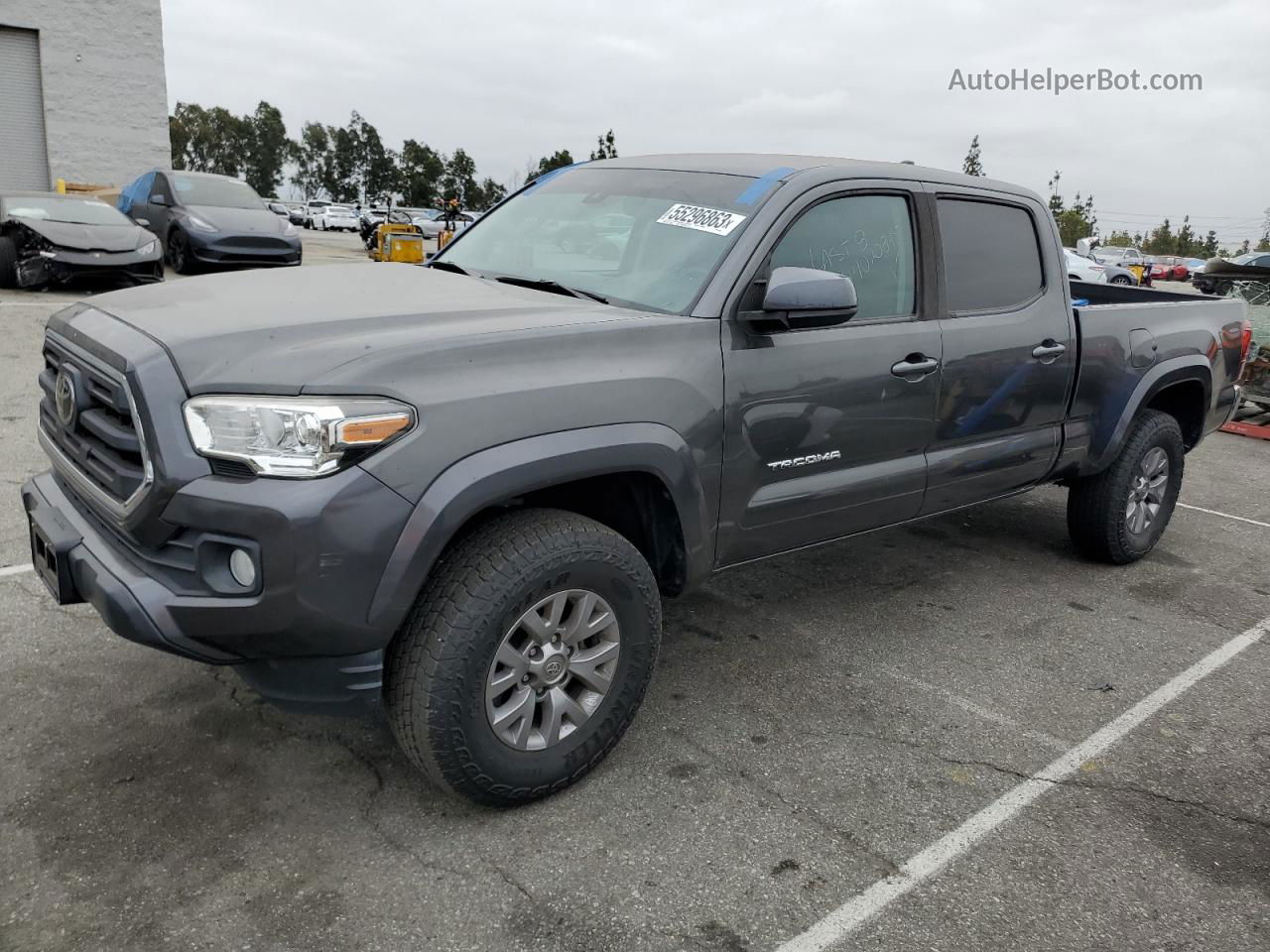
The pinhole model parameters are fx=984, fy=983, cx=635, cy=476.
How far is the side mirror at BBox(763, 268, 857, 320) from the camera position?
9.63 feet

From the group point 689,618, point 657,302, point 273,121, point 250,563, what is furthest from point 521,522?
point 273,121

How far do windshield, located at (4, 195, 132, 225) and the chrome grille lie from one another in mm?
10347

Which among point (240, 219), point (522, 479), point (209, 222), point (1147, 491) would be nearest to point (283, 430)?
point (522, 479)

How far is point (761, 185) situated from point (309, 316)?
1.57 meters

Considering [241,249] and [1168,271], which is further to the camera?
[1168,271]

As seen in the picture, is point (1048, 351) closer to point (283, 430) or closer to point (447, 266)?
point (447, 266)

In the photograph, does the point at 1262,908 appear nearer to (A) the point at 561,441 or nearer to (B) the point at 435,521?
(A) the point at 561,441

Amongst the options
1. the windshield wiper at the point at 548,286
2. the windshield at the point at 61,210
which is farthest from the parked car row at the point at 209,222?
the windshield wiper at the point at 548,286

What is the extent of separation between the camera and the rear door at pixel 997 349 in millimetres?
3801

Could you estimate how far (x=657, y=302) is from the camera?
3.09 m

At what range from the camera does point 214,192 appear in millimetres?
14438

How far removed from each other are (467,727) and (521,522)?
55 cm

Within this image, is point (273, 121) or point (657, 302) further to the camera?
point (273, 121)

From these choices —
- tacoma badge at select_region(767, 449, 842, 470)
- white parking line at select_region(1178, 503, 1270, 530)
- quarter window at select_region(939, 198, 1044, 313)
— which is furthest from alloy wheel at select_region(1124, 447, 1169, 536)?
tacoma badge at select_region(767, 449, 842, 470)
